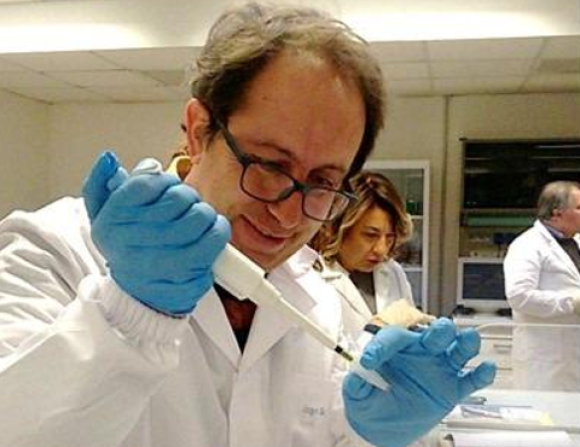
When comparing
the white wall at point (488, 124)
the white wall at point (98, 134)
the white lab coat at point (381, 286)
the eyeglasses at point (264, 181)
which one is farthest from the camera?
the white wall at point (98, 134)

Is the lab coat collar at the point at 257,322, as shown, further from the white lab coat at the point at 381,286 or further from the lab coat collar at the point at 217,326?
the white lab coat at the point at 381,286

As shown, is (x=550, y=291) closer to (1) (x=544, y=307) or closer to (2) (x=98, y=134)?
(1) (x=544, y=307)

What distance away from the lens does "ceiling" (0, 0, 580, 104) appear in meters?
3.77

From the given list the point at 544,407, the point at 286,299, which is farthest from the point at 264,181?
the point at 544,407

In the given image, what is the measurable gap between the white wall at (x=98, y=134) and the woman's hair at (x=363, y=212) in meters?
3.51

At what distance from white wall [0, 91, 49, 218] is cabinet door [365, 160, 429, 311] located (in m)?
2.79

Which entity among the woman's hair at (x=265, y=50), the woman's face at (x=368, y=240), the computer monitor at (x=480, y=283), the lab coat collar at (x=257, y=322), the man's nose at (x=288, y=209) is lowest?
the computer monitor at (x=480, y=283)

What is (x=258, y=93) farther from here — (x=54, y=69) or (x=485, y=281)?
(x=485, y=281)

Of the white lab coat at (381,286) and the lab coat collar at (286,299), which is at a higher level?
the lab coat collar at (286,299)

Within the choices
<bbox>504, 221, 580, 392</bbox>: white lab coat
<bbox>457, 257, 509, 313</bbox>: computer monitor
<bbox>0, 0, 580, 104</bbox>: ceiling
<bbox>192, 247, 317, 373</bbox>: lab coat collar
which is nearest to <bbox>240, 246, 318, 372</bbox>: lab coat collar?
<bbox>192, 247, 317, 373</bbox>: lab coat collar

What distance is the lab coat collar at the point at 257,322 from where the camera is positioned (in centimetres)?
99

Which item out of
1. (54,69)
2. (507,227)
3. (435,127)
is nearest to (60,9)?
(54,69)

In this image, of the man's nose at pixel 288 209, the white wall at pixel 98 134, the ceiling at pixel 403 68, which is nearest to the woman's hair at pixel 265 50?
the man's nose at pixel 288 209

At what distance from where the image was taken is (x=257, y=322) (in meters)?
1.04
